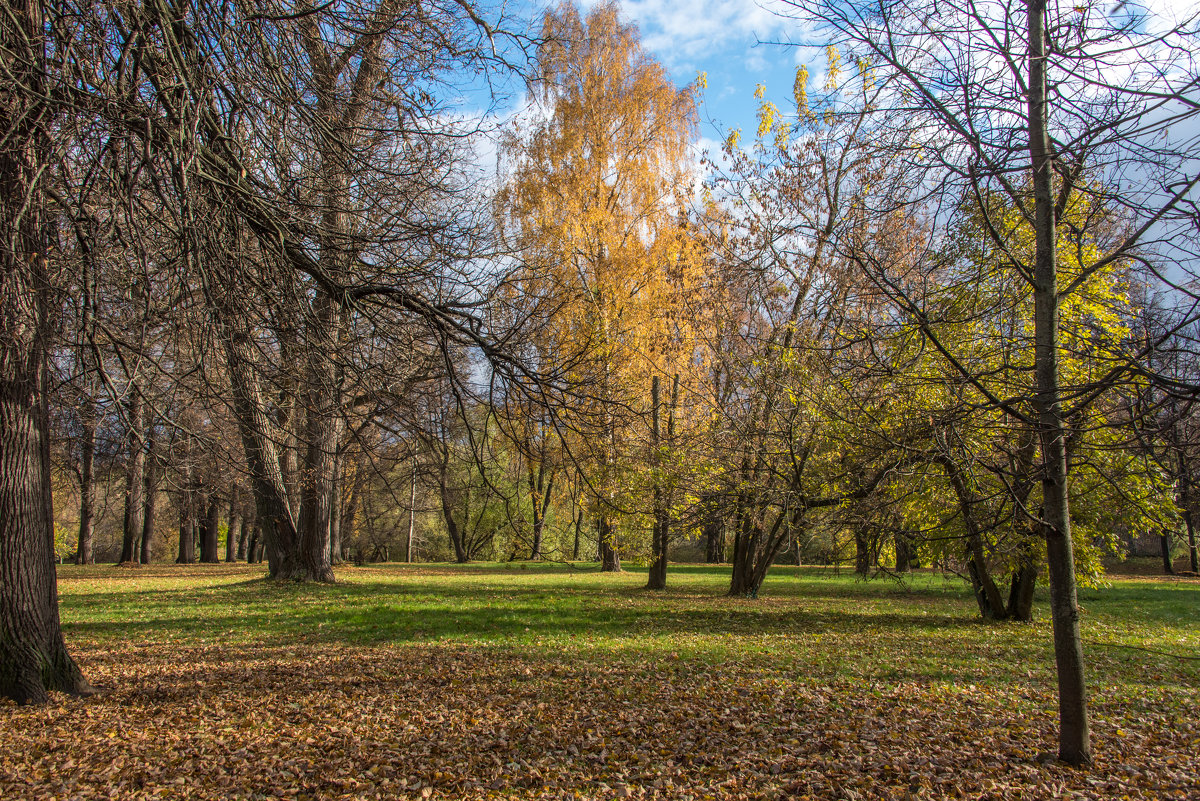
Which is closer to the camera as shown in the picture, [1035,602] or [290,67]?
[290,67]

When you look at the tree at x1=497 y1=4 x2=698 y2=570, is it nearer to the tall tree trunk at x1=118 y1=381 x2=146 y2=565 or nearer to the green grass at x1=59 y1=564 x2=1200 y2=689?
the green grass at x1=59 y1=564 x2=1200 y2=689

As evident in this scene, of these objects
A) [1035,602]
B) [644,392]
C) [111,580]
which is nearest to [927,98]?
[644,392]

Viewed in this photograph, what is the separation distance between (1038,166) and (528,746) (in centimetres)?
500

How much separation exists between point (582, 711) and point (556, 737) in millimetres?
643

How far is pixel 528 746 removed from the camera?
4.84 meters

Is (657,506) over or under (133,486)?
under

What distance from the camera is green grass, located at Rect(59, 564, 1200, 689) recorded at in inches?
309

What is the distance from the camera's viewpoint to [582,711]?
5.63 metres

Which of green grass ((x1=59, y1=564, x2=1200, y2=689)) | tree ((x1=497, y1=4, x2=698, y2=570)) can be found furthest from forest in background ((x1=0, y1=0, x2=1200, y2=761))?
tree ((x1=497, y1=4, x2=698, y2=570))

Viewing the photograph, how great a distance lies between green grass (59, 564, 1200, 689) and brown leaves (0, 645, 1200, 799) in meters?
1.19

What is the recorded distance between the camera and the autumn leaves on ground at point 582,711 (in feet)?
13.9

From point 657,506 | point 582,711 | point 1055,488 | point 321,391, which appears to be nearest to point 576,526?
point 657,506

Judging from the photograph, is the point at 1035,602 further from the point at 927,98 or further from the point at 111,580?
the point at 111,580

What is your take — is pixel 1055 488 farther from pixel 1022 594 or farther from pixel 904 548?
pixel 904 548
